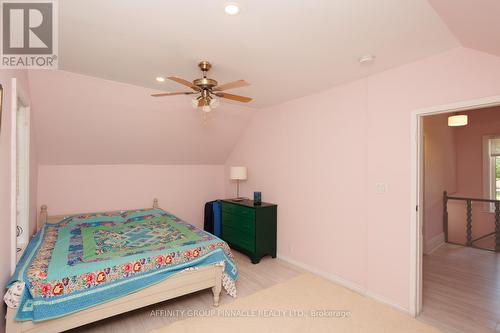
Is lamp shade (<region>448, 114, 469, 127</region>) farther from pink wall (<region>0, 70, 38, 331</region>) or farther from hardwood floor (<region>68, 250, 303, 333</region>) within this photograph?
pink wall (<region>0, 70, 38, 331</region>)

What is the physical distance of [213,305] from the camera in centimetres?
265

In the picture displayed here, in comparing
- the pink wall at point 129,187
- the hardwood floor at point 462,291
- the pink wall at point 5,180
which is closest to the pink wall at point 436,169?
the hardwood floor at point 462,291

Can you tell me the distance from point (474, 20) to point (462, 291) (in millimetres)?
2958

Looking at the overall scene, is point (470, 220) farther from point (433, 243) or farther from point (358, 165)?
point (358, 165)

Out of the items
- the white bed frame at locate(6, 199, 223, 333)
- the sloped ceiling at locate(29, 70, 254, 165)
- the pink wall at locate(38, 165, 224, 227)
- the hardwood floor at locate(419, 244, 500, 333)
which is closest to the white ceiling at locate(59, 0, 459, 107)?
the sloped ceiling at locate(29, 70, 254, 165)

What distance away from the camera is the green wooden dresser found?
3.80 m

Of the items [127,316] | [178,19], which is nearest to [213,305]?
[127,316]

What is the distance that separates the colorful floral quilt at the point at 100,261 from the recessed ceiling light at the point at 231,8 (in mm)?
2158

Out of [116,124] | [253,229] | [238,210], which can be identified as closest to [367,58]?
[253,229]

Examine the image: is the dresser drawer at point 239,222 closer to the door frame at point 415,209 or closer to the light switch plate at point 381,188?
the light switch plate at point 381,188

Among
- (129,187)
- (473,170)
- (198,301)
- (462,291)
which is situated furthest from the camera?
(473,170)

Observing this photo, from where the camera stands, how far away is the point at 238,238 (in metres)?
4.14

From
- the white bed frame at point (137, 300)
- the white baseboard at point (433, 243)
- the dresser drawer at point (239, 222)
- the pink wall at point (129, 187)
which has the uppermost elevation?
the pink wall at point (129, 187)

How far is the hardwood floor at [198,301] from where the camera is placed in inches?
90.4
